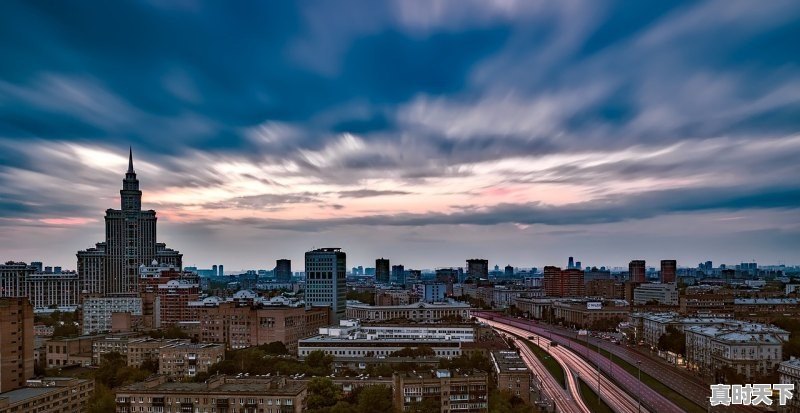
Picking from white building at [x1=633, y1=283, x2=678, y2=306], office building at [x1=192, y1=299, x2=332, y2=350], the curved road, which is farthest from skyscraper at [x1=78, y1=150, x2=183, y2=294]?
white building at [x1=633, y1=283, x2=678, y2=306]

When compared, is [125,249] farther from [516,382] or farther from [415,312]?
[516,382]

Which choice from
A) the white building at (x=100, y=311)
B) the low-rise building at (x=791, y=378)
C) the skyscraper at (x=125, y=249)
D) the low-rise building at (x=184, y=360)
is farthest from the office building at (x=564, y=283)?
the low-rise building at (x=184, y=360)

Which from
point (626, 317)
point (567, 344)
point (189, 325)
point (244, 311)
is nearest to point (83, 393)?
point (244, 311)

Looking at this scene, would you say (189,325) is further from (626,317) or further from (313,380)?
(626,317)

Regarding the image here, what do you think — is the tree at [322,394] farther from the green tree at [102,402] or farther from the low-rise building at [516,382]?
the green tree at [102,402]

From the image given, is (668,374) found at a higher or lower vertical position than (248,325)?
lower

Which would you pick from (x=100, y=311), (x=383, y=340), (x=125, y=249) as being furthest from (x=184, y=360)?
(x=125, y=249)
